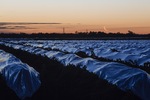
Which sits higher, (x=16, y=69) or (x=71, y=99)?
(x=16, y=69)

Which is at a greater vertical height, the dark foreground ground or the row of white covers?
the row of white covers

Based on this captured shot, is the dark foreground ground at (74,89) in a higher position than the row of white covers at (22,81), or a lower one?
lower

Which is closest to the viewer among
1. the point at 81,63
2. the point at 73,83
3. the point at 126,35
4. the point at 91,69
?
the point at 73,83

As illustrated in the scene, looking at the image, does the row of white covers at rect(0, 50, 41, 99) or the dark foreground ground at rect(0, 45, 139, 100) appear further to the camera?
the row of white covers at rect(0, 50, 41, 99)

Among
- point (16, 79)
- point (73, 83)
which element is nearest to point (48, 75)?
point (73, 83)

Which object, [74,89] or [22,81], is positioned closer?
[22,81]

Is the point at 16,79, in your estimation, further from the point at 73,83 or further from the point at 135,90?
the point at 135,90

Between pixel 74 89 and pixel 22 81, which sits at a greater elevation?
pixel 22 81

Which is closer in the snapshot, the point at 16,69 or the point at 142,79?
the point at 142,79

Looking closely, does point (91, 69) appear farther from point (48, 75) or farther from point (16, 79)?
point (16, 79)

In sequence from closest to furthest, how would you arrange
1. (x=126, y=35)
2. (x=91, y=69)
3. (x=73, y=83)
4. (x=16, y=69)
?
(x=16, y=69) < (x=73, y=83) < (x=91, y=69) < (x=126, y=35)

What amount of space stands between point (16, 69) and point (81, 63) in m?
3.40

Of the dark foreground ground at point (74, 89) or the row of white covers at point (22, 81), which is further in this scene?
the row of white covers at point (22, 81)

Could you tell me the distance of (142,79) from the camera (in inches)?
304
